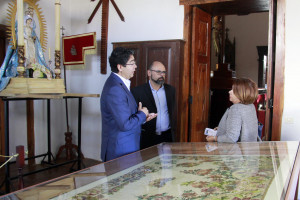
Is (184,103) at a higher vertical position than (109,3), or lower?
lower

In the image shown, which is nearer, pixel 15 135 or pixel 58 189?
pixel 58 189

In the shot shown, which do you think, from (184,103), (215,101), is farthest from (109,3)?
(215,101)

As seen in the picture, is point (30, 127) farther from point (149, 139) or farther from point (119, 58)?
point (119, 58)

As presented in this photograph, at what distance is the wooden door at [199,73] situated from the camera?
438 centimetres

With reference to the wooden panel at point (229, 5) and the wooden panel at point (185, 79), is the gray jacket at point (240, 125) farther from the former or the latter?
the wooden panel at point (229, 5)

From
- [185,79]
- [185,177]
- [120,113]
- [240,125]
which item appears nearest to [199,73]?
[185,79]

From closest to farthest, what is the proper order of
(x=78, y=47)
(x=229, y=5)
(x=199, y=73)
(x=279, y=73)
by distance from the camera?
(x=279, y=73), (x=229, y=5), (x=199, y=73), (x=78, y=47)

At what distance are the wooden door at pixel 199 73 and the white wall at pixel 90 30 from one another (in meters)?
0.29

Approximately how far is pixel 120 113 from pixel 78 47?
9.59ft

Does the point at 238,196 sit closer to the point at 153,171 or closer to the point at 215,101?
the point at 153,171

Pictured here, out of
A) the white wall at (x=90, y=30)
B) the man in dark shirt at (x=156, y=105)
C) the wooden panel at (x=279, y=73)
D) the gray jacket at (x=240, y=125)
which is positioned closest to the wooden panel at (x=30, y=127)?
the white wall at (x=90, y=30)

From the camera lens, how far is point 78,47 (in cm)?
479

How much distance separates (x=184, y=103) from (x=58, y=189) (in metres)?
3.30

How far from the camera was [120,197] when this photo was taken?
3.67ft
